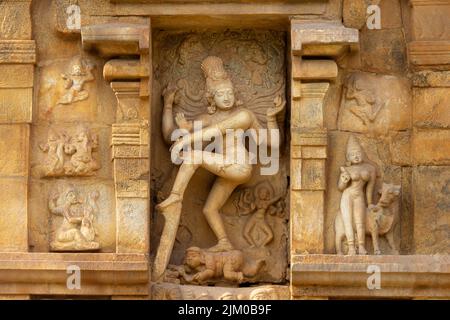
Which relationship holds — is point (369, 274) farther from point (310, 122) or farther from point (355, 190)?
point (310, 122)

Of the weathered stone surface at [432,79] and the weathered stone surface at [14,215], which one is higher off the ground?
the weathered stone surface at [432,79]

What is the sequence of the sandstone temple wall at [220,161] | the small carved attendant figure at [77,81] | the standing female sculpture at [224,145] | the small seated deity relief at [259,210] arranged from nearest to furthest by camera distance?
1. the sandstone temple wall at [220,161]
2. the standing female sculpture at [224,145]
3. the small carved attendant figure at [77,81]
4. the small seated deity relief at [259,210]

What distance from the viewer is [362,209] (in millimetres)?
15367

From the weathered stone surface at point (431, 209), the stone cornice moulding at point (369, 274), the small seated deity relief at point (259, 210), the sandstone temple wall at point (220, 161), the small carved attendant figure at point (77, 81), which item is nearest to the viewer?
the stone cornice moulding at point (369, 274)

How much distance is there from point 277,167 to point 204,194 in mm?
612

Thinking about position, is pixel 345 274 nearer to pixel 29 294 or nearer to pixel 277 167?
pixel 277 167

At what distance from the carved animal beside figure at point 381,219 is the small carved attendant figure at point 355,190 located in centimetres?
5

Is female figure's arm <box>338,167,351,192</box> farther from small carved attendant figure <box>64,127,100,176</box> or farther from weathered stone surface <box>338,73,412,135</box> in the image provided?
small carved attendant figure <box>64,127,100,176</box>

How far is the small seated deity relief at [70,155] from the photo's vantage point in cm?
1547

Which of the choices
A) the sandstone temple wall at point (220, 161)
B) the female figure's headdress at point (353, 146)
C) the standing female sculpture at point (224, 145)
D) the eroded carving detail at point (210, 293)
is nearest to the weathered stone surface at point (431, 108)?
the sandstone temple wall at point (220, 161)

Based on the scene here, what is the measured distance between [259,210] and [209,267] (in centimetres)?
62

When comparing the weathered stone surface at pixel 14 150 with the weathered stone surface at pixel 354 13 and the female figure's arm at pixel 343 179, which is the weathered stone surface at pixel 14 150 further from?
the weathered stone surface at pixel 354 13

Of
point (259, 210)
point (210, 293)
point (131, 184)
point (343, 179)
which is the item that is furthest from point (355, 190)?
point (131, 184)

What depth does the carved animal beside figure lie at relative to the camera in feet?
50.4
